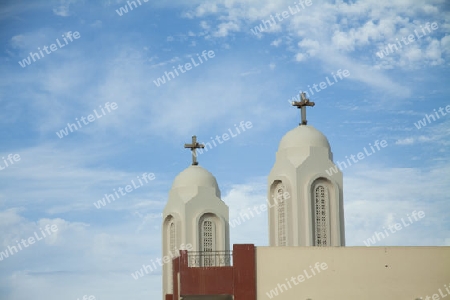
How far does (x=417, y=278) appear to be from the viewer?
27141 mm

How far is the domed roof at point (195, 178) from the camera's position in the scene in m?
37.2

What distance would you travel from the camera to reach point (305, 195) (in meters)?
30.8

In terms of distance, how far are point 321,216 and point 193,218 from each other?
23.6 feet

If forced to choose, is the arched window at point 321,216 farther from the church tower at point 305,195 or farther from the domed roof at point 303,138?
the domed roof at point 303,138

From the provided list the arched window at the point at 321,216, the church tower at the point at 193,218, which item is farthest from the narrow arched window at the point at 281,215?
the church tower at the point at 193,218

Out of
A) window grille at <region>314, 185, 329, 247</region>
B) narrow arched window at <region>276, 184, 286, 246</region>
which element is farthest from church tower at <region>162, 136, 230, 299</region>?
window grille at <region>314, 185, 329, 247</region>

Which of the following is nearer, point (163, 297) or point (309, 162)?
point (309, 162)

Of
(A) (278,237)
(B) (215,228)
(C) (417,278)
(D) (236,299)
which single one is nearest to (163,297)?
(B) (215,228)

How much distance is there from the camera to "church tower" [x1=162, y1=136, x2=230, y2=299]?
119 feet

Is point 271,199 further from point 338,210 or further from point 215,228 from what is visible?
point 215,228

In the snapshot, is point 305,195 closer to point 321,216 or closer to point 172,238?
point 321,216

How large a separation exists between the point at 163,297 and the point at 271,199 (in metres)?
7.72

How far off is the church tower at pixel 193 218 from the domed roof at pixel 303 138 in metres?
5.71

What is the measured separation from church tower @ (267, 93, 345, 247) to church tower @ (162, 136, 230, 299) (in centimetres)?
533
